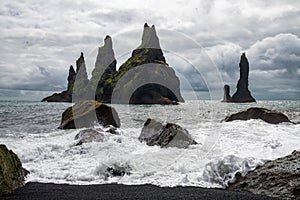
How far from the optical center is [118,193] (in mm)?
5816

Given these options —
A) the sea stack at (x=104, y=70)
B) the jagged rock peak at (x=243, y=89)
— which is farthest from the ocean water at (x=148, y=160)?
the jagged rock peak at (x=243, y=89)

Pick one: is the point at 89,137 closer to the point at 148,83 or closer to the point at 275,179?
the point at 275,179

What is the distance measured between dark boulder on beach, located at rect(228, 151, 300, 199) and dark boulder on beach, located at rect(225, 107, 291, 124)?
40.3 feet

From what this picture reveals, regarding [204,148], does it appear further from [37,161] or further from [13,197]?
[13,197]

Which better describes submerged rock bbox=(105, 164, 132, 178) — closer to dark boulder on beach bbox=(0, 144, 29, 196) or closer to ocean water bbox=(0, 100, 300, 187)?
ocean water bbox=(0, 100, 300, 187)

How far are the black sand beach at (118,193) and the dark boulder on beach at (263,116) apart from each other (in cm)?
1379

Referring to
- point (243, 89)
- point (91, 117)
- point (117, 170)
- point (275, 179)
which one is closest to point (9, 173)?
point (117, 170)

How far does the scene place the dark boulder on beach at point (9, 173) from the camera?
5.87 m

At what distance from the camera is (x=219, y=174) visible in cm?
709

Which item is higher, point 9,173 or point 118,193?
point 9,173

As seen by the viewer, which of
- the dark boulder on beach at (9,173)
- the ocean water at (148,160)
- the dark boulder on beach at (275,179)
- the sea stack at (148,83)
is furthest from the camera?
the sea stack at (148,83)

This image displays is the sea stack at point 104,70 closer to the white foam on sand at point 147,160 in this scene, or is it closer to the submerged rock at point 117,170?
the white foam on sand at point 147,160

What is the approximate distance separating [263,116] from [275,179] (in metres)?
13.6

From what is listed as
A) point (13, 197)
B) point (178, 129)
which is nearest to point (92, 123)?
point (178, 129)
